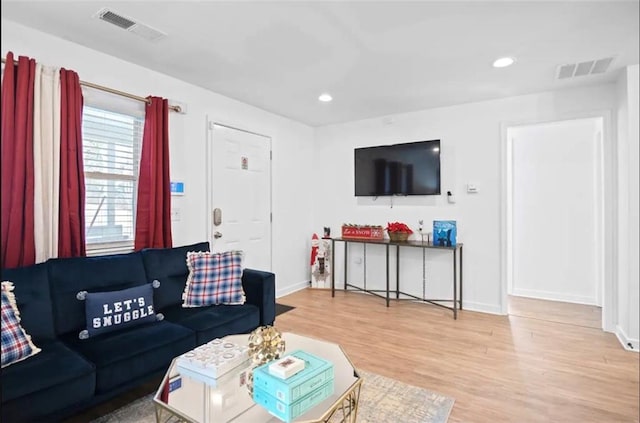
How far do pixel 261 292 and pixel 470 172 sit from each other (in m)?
2.59

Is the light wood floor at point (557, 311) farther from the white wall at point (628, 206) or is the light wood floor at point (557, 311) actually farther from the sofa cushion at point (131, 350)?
the sofa cushion at point (131, 350)

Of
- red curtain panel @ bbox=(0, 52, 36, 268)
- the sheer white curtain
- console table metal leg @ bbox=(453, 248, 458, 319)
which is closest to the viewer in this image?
red curtain panel @ bbox=(0, 52, 36, 268)

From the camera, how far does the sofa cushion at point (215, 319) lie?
216 centimetres

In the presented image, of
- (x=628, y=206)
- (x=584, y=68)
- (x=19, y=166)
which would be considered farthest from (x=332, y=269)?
(x=19, y=166)

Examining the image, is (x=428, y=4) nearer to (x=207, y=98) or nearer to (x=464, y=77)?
(x=464, y=77)

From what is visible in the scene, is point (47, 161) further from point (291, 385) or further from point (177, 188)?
point (291, 385)

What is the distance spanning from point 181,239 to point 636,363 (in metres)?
3.68

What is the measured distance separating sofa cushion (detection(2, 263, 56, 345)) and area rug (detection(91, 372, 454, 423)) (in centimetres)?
56

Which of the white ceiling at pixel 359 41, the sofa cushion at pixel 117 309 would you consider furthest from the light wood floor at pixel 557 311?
the sofa cushion at pixel 117 309

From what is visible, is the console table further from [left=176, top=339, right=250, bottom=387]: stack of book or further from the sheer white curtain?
the sheer white curtain

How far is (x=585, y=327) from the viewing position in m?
3.17

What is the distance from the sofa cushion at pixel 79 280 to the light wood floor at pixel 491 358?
149cm

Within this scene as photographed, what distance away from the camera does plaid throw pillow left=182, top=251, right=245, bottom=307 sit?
2.51 m

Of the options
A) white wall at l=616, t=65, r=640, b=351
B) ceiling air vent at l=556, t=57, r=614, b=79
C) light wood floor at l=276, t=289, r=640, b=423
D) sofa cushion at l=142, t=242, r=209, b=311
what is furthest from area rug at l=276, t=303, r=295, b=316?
ceiling air vent at l=556, t=57, r=614, b=79
